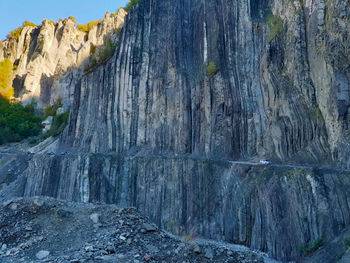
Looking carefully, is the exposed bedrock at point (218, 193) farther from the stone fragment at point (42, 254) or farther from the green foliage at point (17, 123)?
the green foliage at point (17, 123)

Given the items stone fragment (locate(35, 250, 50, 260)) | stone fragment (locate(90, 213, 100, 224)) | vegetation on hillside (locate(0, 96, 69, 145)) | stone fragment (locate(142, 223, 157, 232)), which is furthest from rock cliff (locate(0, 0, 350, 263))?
stone fragment (locate(35, 250, 50, 260))

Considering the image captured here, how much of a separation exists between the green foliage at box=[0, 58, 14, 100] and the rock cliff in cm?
2144

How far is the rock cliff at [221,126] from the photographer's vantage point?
13.1 metres

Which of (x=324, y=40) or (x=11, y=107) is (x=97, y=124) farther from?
(x=11, y=107)

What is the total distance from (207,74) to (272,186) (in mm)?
10771

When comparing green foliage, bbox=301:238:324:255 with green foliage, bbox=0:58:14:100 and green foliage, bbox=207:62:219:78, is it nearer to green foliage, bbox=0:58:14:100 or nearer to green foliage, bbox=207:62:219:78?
green foliage, bbox=207:62:219:78

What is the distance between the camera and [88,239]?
10844 mm

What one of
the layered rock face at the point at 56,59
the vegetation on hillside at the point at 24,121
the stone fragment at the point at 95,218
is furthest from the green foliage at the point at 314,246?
the layered rock face at the point at 56,59

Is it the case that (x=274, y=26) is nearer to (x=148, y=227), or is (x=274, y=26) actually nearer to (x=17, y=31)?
(x=148, y=227)

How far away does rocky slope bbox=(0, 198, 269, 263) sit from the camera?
958 cm

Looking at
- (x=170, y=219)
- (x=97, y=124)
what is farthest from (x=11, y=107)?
(x=170, y=219)

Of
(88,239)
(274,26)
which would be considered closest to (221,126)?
(274,26)

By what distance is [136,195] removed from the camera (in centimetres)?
1920

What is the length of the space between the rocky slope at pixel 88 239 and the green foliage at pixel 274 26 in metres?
14.3
